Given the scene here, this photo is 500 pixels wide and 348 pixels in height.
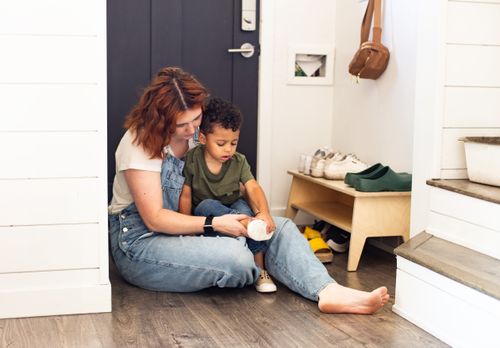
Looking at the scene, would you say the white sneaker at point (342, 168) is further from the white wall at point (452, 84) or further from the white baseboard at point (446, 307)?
the white baseboard at point (446, 307)

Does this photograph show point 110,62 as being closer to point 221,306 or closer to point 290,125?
point 290,125

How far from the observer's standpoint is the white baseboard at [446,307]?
79.4 inches

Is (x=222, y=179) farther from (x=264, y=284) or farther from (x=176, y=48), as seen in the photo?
(x=176, y=48)

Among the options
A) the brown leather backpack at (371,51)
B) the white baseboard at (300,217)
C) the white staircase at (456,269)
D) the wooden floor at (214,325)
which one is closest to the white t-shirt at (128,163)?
the wooden floor at (214,325)

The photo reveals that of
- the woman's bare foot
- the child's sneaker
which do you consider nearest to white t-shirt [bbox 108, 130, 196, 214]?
the child's sneaker

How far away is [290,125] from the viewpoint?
396cm

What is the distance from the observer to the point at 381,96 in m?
3.51

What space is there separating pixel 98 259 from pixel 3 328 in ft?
1.20

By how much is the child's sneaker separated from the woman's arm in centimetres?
20

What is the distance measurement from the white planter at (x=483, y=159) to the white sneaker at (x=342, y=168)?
0.85 metres

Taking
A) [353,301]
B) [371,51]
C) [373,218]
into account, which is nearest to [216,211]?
[353,301]

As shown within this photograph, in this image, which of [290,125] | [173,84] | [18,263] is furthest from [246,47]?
[18,263]

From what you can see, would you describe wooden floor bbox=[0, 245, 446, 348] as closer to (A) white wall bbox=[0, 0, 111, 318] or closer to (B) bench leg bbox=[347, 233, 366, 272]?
(A) white wall bbox=[0, 0, 111, 318]

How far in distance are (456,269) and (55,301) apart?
4.22ft
